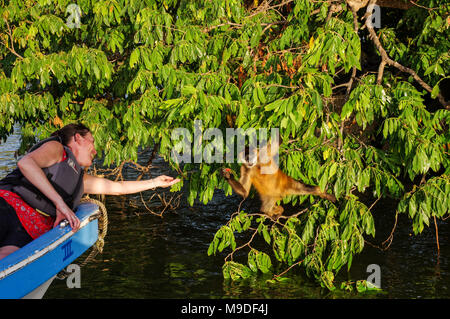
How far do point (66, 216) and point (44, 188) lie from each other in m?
0.38

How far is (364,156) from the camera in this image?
6.68 meters

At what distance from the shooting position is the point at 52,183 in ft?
15.5

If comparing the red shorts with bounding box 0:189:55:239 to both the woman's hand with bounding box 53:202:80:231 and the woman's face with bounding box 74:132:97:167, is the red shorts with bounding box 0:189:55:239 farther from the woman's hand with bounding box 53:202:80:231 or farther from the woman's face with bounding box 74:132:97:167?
the woman's face with bounding box 74:132:97:167

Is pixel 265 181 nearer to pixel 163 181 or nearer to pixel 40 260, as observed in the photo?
pixel 163 181

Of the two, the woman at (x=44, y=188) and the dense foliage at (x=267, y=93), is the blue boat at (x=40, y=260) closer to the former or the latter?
the woman at (x=44, y=188)

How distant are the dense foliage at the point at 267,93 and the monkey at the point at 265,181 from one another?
16 centimetres

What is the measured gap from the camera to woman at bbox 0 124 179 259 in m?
4.44

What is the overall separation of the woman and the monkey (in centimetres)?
200

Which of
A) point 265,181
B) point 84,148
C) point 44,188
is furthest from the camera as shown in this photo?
point 265,181

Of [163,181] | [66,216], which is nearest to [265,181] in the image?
[163,181]

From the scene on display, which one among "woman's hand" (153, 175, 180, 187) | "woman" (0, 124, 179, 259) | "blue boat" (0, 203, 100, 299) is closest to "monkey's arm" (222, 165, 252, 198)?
"woman's hand" (153, 175, 180, 187)

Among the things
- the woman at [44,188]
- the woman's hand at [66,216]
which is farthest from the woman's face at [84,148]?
the woman's hand at [66,216]

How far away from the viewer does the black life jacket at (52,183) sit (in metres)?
4.60
